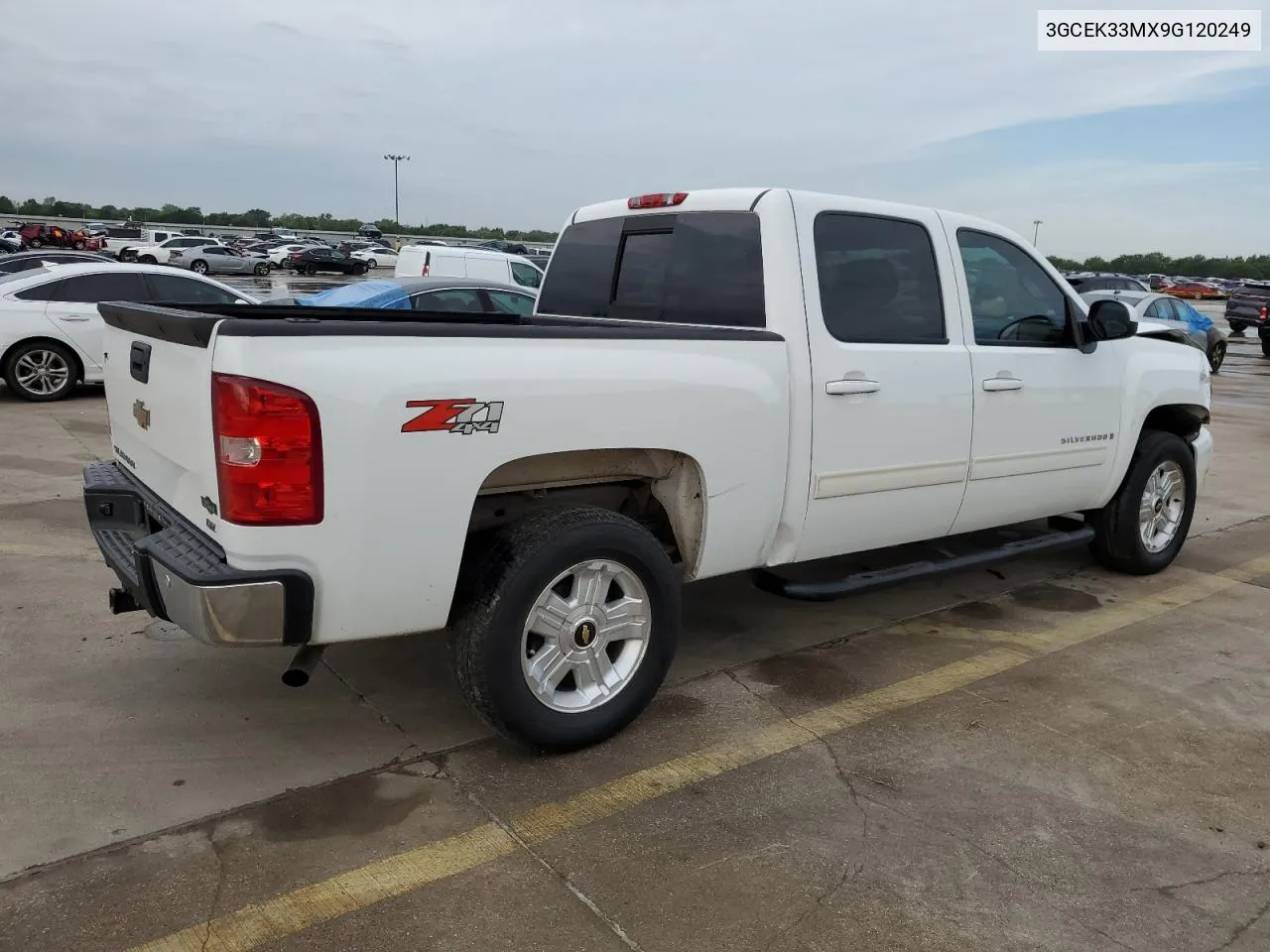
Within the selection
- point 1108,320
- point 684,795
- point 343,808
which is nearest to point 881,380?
point 1108,320

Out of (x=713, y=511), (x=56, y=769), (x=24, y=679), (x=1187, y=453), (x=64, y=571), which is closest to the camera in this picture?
(x=56, y=769)

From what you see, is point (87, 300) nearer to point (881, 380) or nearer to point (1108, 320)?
point (881, 380)

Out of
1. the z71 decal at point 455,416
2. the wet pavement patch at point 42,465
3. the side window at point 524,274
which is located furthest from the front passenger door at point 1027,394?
the side window at point 524,274

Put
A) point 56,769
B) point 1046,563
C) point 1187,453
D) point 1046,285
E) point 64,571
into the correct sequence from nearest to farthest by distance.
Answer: point 56,769, point 1046,285, point 64,571, point 1187,453, point 1046,563

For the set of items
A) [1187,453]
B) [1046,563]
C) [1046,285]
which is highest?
→ [1046,285]

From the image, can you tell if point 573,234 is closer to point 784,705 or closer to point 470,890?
point 784,705

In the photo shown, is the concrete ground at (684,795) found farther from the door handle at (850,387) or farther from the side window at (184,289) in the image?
the side window at (184,289)

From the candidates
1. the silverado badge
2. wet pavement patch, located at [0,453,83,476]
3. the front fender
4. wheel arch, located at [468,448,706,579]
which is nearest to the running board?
wheel arch, located at [468,448,706,579]

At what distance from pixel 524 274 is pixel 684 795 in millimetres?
12390

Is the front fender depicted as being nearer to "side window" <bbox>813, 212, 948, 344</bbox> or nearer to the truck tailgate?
"side window" <bbox>813, 212, 948, 344</bbox>

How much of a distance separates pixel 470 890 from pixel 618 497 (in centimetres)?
170

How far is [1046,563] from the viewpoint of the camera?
6.27m

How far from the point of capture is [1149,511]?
19.1ft

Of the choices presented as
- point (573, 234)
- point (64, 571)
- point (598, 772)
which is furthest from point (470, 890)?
point (64, 571)
